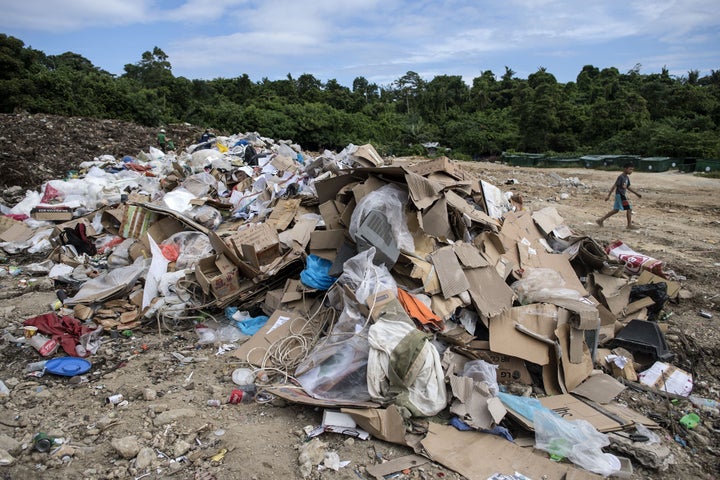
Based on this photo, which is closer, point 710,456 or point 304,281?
point 710,456

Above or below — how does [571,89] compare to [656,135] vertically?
above

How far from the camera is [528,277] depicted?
12.2 feet

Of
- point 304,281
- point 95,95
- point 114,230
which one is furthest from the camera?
point 95,95

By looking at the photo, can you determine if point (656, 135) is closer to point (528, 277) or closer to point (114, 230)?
point (528, 277)

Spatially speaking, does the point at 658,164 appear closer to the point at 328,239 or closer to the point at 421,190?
the point at 421,190

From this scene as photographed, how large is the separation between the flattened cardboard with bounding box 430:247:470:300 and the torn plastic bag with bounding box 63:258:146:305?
275cm

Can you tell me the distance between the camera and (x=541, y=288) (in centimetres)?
354

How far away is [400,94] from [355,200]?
43617 millimetres

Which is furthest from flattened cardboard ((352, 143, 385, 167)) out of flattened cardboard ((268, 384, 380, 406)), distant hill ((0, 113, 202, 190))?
distant hill ((0, 113, 202, 190))

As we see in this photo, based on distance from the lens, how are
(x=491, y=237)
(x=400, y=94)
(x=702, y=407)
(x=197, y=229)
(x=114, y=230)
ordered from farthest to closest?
(x=400, y=94)
(x=114, y=230)
(x=197, y=229)
(x=491, y=237)
(x=702, y=407)

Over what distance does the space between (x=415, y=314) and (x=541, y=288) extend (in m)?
1.23

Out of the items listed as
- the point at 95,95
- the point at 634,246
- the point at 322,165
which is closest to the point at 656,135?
the point at 634,246

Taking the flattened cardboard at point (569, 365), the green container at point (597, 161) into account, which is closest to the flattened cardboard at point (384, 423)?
the flattened cardboard at point (569, 365)

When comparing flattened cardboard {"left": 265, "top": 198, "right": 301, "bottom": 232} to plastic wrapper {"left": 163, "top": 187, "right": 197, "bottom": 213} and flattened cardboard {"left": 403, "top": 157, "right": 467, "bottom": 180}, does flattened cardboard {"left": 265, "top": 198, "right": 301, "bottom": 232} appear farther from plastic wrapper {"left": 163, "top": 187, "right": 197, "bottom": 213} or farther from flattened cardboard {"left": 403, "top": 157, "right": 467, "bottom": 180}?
flattened cardboard {"left": 403, "top": 157, "right": 467, "bottom": 180}
